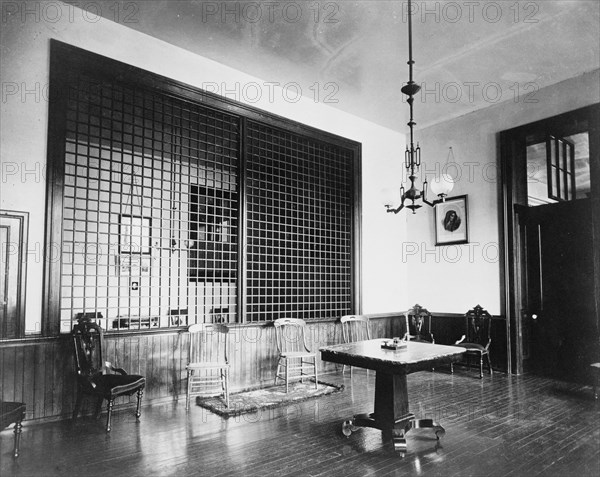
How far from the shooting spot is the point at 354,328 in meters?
7.57

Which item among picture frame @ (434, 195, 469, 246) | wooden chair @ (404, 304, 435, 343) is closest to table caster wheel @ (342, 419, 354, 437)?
wooden chair @ (404, 304, 435, 343)

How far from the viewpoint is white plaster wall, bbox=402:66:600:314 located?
701 centimetres

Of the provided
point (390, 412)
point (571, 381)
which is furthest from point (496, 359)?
point (390, 412)

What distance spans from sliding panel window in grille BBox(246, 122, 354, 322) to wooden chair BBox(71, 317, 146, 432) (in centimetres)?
205

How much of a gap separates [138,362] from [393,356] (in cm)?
287

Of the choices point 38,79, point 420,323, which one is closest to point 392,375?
point 420,323

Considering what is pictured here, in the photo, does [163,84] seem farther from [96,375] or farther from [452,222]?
[452,222]

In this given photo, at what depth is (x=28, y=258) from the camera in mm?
4469

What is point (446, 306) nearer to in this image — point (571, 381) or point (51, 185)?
point (571, 381)

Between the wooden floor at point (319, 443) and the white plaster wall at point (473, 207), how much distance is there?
236 cm

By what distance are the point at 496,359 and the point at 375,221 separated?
9.58 ft

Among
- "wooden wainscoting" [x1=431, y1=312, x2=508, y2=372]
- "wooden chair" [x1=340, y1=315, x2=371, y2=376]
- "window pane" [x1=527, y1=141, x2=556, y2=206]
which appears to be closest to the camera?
"wooden wainscoting" [x1=431, y1=312, x2=508, y2=372]

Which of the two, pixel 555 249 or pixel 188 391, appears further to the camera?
pixel 555 249

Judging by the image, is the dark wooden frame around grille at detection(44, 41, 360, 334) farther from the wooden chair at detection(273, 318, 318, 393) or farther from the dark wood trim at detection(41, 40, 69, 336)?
the wooden chair at detection(273, 318, 318, 393)
